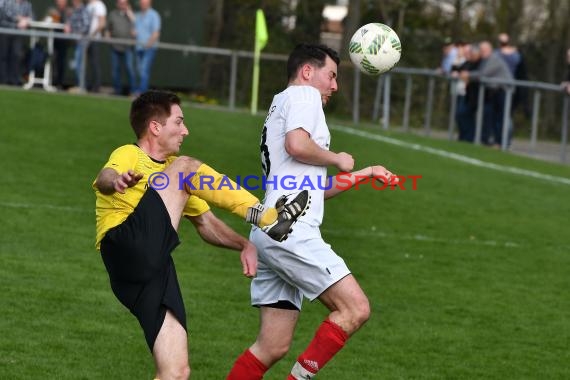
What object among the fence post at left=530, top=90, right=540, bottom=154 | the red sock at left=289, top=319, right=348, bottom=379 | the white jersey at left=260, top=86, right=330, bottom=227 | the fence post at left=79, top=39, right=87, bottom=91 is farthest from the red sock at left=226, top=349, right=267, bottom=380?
the fence post at left=79, top=39, right=87, bottom=91

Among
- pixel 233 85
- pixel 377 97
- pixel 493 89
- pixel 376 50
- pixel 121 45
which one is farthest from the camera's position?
pixel 233 85

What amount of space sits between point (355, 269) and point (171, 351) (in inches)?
251

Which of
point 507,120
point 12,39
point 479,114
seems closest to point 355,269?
point 507,120

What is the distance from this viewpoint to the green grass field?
9.15 meters

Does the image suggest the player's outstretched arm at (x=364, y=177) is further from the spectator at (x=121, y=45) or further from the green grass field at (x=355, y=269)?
the spectator at (x=121, y=45)

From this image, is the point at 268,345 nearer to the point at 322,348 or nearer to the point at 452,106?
the point at 322,348

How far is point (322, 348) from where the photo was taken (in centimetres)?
735

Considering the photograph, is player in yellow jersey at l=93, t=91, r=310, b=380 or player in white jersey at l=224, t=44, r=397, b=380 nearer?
player in yellow jersey at l=93, t=91, r=310, b=380

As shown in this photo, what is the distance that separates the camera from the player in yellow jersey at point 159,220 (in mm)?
6570

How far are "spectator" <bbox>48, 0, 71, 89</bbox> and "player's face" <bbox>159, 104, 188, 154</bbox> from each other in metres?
19.1

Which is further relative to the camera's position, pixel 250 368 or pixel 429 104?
pixel 429 104

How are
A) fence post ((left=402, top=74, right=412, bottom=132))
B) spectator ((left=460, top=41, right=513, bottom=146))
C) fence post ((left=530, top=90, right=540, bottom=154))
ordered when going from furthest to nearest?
fence post ((left=402, top=74, right=412, bottom=132)) → spectator ((left=460, top=41, right=513, bottom=146)) → fence post ((left=530, top=90, right=540, bottom=154))

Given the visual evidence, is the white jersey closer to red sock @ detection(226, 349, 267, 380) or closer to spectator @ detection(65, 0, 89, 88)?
red sock @ detection(226, 349, 267, 380)

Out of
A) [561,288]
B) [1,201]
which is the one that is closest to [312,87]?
[561,288]
